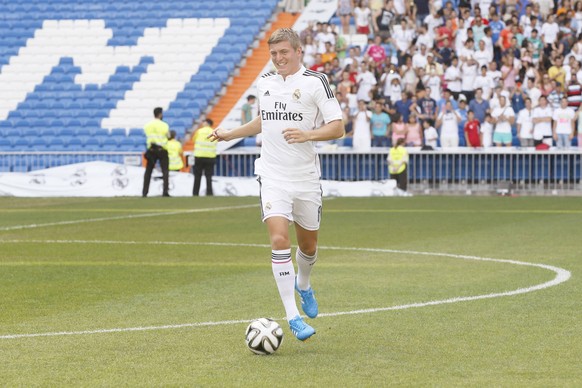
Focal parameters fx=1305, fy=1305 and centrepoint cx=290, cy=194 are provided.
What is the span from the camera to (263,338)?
7734 millimetres

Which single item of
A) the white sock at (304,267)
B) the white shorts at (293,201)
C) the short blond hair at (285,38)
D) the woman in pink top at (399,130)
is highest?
the short blond hair at (285,38)

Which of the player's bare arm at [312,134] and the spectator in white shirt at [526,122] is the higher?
the player's bare arm at [312,134]

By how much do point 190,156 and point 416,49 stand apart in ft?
21.0

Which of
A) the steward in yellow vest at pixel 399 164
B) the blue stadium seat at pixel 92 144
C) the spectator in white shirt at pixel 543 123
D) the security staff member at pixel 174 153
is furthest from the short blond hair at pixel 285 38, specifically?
the blue stadium seat at pixel 92 144

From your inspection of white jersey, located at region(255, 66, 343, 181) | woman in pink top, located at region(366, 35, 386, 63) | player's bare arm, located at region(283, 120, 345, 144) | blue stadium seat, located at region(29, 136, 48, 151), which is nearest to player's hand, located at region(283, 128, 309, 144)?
player's bare arm, located at region(283, 120, 345, 144)

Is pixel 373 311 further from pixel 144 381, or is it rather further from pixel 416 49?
pixel 416 49

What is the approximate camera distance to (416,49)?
33.4 meters

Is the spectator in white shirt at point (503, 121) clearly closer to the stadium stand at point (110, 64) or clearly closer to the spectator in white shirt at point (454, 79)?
the spectator in white shirt at point (454, 79)

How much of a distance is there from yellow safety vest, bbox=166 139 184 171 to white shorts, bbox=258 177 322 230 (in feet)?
75.1

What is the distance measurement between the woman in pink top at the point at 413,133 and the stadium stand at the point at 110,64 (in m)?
7.15

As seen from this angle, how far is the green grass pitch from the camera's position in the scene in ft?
23.4

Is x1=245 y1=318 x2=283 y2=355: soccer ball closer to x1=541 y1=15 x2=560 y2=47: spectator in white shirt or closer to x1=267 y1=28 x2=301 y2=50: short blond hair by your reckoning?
x1=267 y1=28 x2=301 y2=50: short blond hair

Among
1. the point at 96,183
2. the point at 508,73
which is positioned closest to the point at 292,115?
the point at 96,183

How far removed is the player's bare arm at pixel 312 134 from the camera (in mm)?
8328
